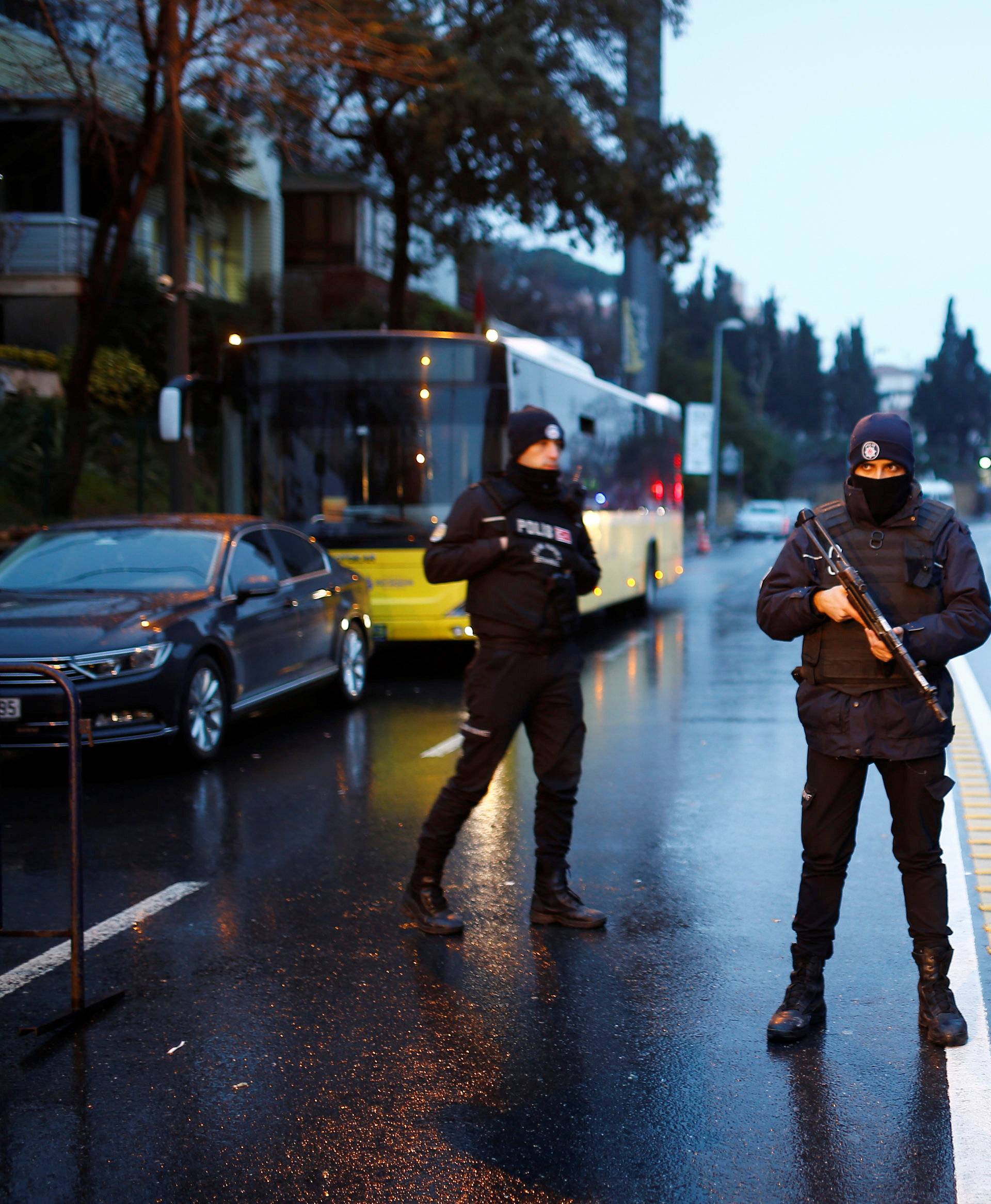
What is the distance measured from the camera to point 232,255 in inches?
1593

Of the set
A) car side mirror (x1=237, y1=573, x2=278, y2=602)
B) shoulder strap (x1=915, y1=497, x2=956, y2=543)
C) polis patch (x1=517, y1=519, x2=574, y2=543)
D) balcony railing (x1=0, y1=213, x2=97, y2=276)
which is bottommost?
car side mirror (x1=237, y1=573, x2=278, y2=602)

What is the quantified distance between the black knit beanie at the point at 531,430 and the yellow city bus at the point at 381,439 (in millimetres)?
7517

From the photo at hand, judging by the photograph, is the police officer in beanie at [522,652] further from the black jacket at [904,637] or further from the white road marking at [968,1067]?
the white road marking at [968,1067]

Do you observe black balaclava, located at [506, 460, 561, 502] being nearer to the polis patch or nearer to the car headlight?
the polis patch

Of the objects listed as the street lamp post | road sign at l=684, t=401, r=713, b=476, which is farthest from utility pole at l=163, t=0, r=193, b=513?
the street lamp post

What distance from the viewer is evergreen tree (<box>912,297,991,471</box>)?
5876 inches

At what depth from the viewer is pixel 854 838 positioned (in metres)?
4.55

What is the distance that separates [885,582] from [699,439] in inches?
1771

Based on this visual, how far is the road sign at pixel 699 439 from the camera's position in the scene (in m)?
48.0

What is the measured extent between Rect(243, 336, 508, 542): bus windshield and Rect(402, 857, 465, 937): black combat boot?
25.7 ft

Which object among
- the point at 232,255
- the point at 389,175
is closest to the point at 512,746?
the point at 389,175

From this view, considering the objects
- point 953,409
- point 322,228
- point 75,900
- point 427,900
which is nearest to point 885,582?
point 427,900

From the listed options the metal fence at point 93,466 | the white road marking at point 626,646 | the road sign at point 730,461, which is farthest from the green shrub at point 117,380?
the road sign at point 730,461

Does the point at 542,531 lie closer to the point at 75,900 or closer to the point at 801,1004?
the point at 801,1004
